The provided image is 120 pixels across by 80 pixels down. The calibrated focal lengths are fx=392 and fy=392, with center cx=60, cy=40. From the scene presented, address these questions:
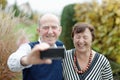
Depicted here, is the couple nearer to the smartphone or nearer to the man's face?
the man's face

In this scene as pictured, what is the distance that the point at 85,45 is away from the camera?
12.3ft

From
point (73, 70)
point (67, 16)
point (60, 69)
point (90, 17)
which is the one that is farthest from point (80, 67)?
point (67, 16)

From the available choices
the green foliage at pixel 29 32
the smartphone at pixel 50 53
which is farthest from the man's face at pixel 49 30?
the green foliage at pixel 29 32

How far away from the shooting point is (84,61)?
384 centimetres

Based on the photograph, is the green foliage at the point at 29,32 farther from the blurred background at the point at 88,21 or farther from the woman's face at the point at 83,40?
the woman's face at the point at 83,40

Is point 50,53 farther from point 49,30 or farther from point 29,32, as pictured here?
point 29,32

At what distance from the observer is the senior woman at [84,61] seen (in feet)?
12.2

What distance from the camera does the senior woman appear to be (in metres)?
3.73

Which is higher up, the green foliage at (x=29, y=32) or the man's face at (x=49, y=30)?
the man's face at (x=49, y=30)

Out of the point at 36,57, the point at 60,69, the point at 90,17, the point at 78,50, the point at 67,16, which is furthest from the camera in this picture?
the point at 67,16

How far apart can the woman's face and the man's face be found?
0.45 meters

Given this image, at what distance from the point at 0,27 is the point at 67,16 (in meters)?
3.32

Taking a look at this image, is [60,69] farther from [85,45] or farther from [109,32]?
[109,32]

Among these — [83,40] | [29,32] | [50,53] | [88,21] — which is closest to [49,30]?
[83,40]
